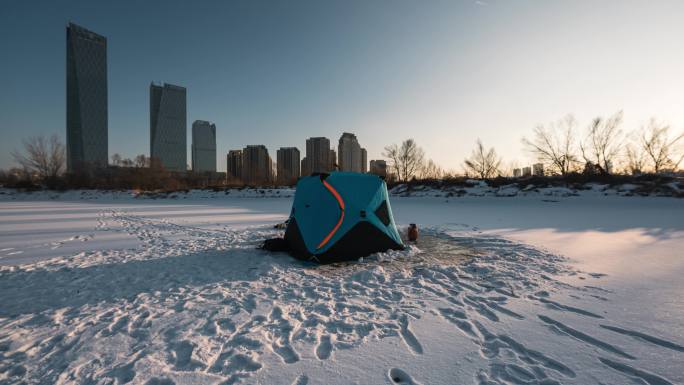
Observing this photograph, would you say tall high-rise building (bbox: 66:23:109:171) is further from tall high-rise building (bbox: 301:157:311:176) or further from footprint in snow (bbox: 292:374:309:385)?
footprint in snow (bbox: 292:374:309:385)

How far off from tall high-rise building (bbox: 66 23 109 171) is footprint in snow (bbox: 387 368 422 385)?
10497 cm

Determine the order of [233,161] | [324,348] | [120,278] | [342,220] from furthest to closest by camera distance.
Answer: [233,161]
[342,220]
[120,278]
[324,348]

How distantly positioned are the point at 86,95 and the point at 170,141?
32.9m

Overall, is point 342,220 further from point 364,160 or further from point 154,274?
point 364,160

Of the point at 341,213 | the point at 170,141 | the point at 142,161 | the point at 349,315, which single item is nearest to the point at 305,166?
the point at 142,161

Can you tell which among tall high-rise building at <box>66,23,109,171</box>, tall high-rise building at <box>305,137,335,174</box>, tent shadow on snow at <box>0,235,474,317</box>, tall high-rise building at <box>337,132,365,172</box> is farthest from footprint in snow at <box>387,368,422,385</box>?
tall high-rise building at <box>66,23,109,171</box>

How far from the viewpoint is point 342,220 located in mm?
4508

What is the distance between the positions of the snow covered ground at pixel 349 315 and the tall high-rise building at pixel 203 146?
125392mm

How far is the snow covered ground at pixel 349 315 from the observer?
1.77 meters

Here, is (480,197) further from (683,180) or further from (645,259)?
(645,259)

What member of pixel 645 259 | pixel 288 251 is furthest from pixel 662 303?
pixel 288 251

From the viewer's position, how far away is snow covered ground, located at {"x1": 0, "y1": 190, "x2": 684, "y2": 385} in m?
1.77

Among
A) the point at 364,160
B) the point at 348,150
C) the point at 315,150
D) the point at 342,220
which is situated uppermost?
the point at 348,150

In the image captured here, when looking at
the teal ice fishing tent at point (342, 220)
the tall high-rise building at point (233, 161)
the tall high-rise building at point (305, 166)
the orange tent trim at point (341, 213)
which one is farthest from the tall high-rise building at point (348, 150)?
the orange tent trim at point (341, 213)
